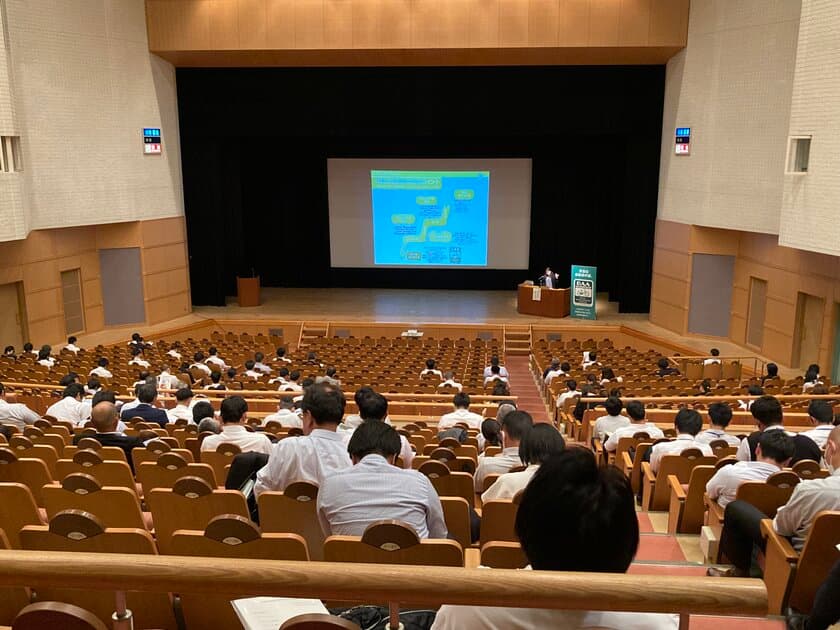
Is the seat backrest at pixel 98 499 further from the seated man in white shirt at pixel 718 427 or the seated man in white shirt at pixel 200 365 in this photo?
the seated man in white shirt at pixel 200 365

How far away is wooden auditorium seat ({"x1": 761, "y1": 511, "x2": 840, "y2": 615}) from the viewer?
3223mm

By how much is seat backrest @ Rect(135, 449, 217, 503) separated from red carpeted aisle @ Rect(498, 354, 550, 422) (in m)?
8.21

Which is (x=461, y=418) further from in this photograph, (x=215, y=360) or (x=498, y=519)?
(x=215, y=360)

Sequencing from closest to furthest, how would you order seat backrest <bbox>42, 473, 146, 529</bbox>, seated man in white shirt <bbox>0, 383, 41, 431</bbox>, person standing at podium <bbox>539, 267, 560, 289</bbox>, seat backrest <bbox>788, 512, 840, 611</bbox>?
seat backrest <bbox>788, 512, 840, 611</bbox> < seat backrest <bbox>42, 473, 146, 529</bbox> < seated man in white shirt <bbox>0, 383, 41, 431</bbox> < person standing at podium <bbox>539, 267, 560, 289</bbox>

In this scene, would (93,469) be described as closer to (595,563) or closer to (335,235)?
(595,563)

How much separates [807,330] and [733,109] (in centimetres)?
546

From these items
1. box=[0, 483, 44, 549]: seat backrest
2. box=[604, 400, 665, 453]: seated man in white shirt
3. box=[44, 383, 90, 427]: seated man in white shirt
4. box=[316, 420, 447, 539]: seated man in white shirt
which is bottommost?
box=[44, 383, 90, 427]: seated man in white shirt

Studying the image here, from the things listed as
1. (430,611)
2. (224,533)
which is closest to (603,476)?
(430,611)

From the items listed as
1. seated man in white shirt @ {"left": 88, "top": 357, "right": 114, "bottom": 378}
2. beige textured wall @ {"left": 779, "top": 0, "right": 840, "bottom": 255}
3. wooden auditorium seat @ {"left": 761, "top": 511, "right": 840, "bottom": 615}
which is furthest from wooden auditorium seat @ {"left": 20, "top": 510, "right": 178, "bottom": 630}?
beige textured wall @ {"left": 779, "top": 0, "right": 840, "bottom": 255}

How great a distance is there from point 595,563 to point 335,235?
2291 centimetres

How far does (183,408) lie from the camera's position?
860 centimetres

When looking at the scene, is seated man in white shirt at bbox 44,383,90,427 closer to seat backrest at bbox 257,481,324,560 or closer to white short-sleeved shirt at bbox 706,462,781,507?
seat backrest at bbox 257,481,324,560

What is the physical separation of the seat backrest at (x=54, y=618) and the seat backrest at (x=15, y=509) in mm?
2443

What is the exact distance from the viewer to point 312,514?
385 centimetres
